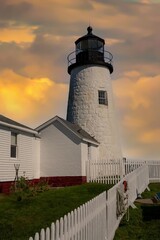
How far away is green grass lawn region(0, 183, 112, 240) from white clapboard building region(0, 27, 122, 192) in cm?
435

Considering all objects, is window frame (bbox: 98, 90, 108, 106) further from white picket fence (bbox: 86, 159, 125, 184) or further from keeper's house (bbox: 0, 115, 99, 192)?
white picket fence (bbox: 86, 159, 125, 184)

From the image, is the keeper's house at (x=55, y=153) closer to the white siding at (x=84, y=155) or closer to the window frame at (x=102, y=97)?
the white siding at (x=84, y=155)

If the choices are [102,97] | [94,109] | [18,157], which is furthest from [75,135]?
[102,97]

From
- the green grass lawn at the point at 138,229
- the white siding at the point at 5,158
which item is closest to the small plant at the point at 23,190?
the white siding at the point at 5,158

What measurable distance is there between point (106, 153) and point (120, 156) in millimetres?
2028

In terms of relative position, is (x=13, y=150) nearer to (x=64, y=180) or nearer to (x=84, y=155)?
(x=64, y=180)

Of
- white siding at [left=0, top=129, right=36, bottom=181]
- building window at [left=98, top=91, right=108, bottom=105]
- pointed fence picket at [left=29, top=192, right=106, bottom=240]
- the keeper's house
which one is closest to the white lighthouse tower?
building window at [left=98, top=91, right=108, bottom=105]

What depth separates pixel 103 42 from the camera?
31.0 metres

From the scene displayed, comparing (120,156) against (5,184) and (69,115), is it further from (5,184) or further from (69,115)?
(5,184)

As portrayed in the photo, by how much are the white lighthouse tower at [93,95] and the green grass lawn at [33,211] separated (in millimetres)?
12219

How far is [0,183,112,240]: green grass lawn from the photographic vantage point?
9508 mm

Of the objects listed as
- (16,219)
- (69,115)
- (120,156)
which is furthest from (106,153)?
(16,219)

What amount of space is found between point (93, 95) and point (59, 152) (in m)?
7.63

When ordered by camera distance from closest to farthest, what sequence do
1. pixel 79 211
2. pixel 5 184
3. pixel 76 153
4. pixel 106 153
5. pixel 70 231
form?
pixel 70 231
pixel 79 211
pixel 5 184
pixel 76 153
pixel 106 153
